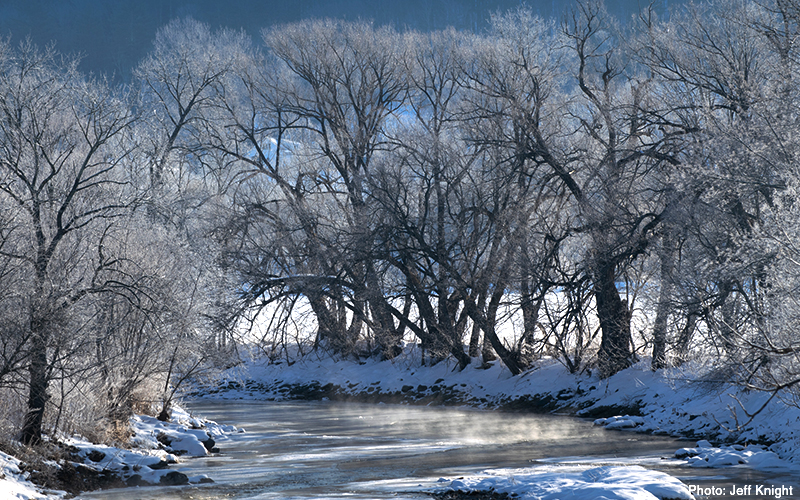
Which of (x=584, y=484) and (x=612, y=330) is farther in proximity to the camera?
(x=612, y=330)

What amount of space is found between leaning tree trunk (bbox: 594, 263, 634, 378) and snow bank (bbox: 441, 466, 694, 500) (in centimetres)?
1156

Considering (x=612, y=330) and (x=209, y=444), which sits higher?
(x=612, y=330)

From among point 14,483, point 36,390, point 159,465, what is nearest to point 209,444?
point 159,465

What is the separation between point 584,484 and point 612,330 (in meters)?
13.9

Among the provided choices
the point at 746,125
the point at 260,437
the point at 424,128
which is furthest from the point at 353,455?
the point at 424,128

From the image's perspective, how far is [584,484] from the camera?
443 inches

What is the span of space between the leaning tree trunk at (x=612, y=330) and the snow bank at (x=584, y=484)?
1156 cm

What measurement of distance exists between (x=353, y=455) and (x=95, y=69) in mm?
49619

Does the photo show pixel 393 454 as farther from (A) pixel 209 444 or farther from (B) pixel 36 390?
(B) pixel 36 390

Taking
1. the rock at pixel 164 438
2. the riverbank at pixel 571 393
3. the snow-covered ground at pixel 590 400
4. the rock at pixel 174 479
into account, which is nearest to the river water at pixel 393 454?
the rock at pixel 174 479

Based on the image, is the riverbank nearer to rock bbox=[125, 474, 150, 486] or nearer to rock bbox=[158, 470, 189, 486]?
rock bbox=[158, 470, 189, 486]

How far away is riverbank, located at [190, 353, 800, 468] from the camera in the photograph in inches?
653

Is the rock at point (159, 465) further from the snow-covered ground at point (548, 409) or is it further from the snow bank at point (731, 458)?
the snow bank at point (731, 458)

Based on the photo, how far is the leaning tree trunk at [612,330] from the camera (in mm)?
24078
